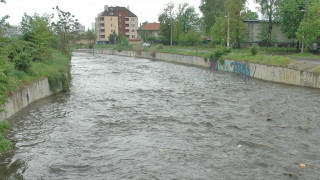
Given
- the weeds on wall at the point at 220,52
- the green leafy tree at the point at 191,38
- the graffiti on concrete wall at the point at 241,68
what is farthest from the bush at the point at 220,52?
the green leafy tree at the point at 191,38

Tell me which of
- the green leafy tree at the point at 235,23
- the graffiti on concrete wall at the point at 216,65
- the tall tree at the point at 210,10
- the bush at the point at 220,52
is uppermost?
the tall tree at the point at 210,10

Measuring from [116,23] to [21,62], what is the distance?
403 feet

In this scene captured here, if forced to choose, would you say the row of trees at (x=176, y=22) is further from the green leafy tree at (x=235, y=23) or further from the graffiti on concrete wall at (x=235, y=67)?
the graffiti on concrete wall at (x=235, y=67)

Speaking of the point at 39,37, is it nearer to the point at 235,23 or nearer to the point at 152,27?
the point at 235,23

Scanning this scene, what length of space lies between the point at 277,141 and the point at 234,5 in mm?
47849

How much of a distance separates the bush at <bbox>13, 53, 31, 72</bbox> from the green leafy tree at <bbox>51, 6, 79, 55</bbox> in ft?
104

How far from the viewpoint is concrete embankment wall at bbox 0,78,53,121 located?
685 inches

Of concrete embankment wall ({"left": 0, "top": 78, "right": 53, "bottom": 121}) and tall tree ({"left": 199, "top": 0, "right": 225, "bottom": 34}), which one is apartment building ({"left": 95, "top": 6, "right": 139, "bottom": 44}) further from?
concrete embankment wall ({"left": 0, "top": 78, "right": 53, "bottom": 121})

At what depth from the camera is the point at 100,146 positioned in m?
13.5

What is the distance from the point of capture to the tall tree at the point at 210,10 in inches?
3093

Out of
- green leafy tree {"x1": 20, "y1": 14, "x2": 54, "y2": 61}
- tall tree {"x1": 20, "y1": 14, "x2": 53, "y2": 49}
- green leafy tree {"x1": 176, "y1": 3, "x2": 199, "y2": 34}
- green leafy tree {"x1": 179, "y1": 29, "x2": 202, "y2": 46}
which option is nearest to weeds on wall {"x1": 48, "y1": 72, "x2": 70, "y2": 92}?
green leafy tree {"x1": 20, "y1": 14, "x2": 54, "y2": 61}

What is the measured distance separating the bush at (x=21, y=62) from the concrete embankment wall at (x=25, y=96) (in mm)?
1399

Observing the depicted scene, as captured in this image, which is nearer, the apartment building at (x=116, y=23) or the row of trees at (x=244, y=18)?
the row of trees at (x=244, y=18)

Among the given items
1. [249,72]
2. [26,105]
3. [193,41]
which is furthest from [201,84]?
[193,41]
